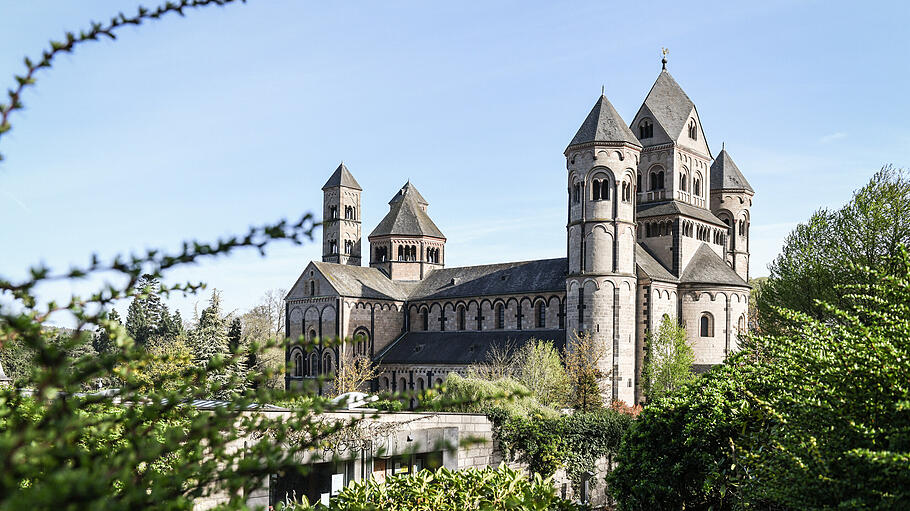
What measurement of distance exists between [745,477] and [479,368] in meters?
34.8

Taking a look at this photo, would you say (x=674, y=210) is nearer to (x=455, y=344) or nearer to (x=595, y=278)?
(x=595, y=278)

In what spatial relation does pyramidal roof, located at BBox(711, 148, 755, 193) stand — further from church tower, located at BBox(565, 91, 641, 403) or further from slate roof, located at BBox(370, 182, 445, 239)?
slate roof, located at BBox(370, 182, 445, 239)

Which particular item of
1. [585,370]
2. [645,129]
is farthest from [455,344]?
[645,129]

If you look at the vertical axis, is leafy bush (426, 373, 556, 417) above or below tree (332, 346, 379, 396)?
above

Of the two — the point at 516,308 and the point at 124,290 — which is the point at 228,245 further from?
the point at 516,308

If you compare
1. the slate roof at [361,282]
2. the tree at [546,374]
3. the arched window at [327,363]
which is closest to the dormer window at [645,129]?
the tree at [546,374]

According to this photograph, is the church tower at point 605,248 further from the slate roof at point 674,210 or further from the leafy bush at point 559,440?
the leafy bush at point 559,440

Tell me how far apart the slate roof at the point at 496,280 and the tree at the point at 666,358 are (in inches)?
286

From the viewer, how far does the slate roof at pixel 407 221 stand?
67062mm

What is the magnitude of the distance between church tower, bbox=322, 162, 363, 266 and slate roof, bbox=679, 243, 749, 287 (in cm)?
3388

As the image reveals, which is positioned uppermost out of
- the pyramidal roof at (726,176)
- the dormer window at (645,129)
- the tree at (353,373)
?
the dormer window at (645,129)

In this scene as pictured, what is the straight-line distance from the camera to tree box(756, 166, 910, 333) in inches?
1284

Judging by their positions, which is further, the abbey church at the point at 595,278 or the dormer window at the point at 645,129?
the dormer window at the point at 645,129

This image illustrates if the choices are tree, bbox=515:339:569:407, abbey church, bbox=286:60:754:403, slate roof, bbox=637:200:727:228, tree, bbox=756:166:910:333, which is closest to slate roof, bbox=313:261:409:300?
abbey church, bbox=286:60:754:403
